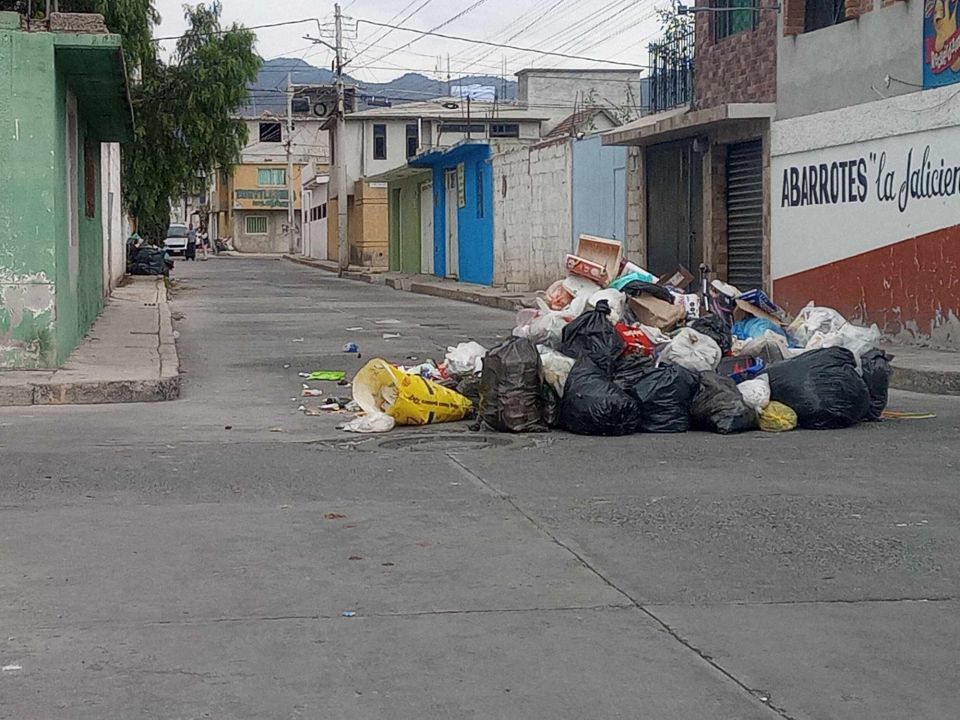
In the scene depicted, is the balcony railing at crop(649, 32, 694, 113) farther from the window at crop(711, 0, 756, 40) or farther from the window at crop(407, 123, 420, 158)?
the window at crop(407, 123, 420, 158)

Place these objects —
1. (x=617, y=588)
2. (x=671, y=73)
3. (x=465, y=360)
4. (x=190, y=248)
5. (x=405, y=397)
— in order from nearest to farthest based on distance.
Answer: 1. (x=617, y=588)
2. (x=405, y=397)
3. (x=465, y=360)
4. (x=671, y=73)
5. (x=190, y=248)

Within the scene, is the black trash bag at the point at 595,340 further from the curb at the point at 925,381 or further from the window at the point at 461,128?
the window at the point at 461,128

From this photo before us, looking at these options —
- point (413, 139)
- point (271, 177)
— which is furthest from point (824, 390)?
point (271, 177)

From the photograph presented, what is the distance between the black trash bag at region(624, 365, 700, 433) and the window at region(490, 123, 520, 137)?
4385 cm

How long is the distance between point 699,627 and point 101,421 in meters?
6.95

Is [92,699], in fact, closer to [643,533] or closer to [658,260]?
[643,533]

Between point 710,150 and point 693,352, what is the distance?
408 inches

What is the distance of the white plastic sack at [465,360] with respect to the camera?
1155 cm

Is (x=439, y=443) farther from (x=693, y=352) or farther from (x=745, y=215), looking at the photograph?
(x=745, y=215)

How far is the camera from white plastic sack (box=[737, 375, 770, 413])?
34.0 feet

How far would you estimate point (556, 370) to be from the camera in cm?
1054

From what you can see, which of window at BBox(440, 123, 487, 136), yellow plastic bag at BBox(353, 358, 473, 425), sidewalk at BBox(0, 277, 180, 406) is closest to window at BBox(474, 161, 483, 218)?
sidewalk at BBox(0, 277, 180, 406)

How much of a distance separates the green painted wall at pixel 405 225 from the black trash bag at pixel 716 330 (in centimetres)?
3180

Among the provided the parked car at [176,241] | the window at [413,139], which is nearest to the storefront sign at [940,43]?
the window at [413,139]
